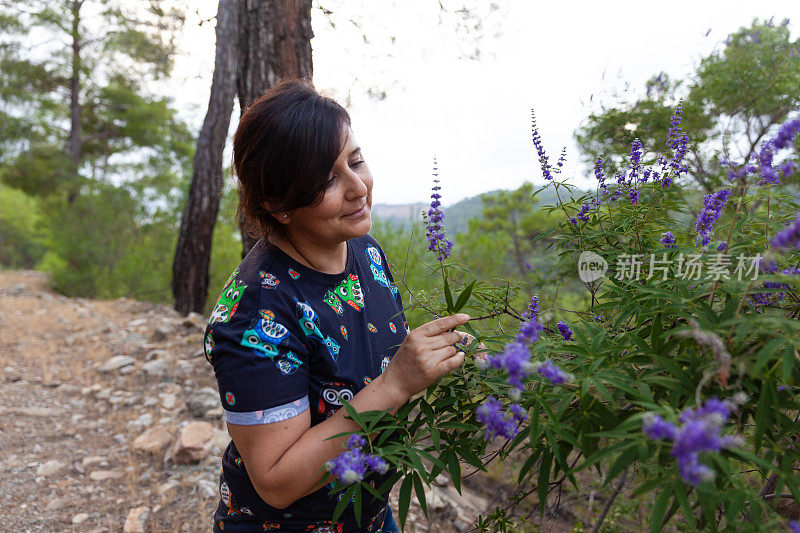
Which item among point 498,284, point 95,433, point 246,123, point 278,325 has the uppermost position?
point 246,123

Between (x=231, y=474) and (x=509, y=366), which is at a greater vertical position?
(x=509, y=366)

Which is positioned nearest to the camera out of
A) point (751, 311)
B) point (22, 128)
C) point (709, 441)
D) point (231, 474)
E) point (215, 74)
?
point (709, 441)

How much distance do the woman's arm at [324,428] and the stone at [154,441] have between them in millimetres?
2546

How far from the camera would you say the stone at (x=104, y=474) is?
3.12m

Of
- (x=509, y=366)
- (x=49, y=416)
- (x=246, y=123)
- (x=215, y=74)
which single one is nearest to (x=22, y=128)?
(x=215, y=74)

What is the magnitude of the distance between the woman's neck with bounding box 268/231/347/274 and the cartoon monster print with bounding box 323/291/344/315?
8 cm

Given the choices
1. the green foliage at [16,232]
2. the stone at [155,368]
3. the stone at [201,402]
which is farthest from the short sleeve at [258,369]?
the green foliage at [16,232]

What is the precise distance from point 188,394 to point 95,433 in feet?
2.27

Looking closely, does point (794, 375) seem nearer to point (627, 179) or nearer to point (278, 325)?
point (627, 179)

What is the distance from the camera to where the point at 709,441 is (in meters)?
0.60

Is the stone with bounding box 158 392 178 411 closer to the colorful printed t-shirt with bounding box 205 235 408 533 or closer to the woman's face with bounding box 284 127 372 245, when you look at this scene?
the colorful printed t-shirt with bounding box 205 235 408 533

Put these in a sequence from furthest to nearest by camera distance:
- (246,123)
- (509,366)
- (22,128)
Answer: (22,128), (246,123), (509,366)

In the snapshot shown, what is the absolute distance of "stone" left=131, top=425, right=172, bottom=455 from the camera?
3.33 m

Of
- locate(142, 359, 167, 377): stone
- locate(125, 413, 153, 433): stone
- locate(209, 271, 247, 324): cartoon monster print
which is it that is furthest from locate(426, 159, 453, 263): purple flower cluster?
locate(142, 359, 167, 377): stone
